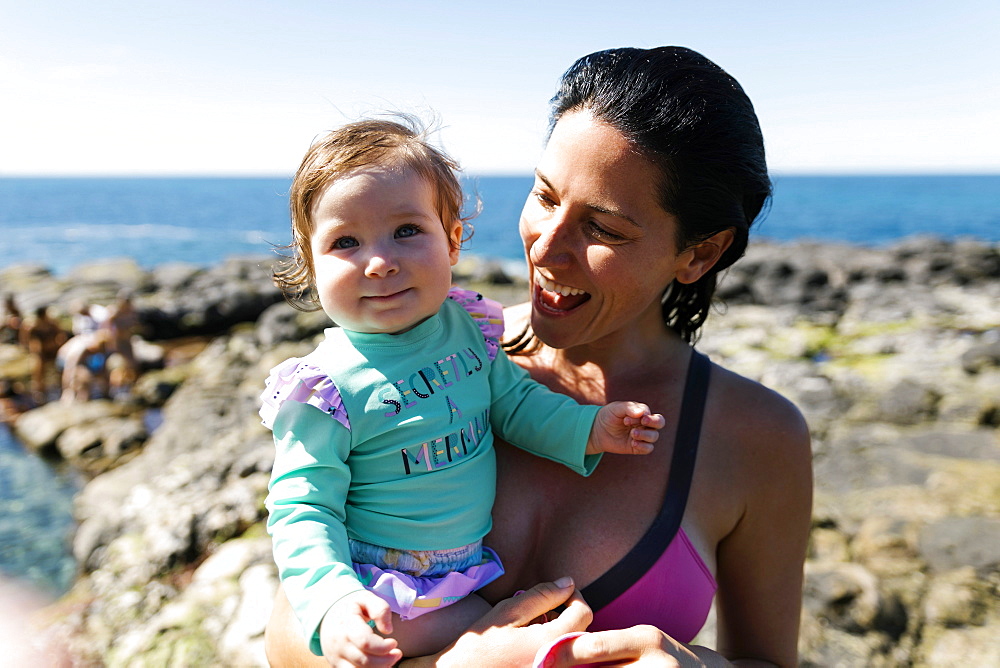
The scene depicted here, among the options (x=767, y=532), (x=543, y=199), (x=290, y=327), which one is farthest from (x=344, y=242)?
(x=290, y=327)

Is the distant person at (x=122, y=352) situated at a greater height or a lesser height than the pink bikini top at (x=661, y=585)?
lesser

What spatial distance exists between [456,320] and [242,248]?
157 ft

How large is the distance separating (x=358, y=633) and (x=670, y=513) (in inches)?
36.3

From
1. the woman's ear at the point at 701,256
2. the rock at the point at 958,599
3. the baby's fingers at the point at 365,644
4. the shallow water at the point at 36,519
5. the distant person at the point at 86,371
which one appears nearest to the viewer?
the baby's fingers at the point at 365,644

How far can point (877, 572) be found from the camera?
4.83 meters

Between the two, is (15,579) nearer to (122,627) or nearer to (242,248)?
(122,627)

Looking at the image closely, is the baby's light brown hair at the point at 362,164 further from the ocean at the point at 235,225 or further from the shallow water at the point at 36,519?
the ocean at the point at 235,225

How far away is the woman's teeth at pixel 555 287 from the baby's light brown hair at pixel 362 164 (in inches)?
12.2

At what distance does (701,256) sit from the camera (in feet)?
7.63

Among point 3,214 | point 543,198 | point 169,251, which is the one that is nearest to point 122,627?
point 543,198

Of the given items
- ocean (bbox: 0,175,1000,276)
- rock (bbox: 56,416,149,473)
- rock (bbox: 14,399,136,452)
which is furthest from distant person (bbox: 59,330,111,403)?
ocean (bbox: 0,175,1000,276)

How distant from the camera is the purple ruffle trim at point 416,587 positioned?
168 cm

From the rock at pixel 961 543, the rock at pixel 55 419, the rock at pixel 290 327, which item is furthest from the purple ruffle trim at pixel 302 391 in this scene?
the rock at pixel 290 327

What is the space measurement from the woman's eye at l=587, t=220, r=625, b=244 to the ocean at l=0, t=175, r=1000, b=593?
474mm
